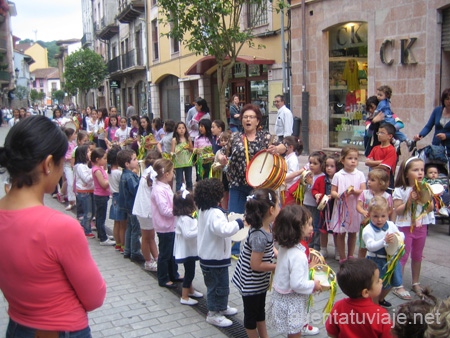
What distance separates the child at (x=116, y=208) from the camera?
623 cm

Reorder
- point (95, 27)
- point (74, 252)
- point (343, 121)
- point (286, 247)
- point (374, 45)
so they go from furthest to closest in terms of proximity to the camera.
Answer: point (95, 27) → point (343, 121) → point (374, 45) → point (286, 247) → point (74, 252)

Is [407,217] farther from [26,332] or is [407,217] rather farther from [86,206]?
[86,206]

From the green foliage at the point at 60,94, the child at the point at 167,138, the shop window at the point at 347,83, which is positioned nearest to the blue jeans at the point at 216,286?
the child at the point at 167,138

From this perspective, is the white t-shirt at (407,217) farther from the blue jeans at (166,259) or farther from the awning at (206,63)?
the awning at (206,63)

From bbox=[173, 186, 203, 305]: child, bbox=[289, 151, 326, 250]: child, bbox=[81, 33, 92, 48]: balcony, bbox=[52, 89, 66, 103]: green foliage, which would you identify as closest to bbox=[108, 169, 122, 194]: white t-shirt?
bbox=[173, 186, 203, 305]: child

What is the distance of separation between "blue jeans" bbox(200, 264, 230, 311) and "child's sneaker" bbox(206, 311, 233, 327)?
5 centimetres

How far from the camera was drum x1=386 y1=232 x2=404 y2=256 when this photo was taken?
3.87m

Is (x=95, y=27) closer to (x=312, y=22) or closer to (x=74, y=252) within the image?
(x=312, y=22)

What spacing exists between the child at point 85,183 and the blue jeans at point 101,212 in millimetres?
328

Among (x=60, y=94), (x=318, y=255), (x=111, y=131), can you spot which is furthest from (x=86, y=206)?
(x=60, y=94)

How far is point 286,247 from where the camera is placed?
329 cm

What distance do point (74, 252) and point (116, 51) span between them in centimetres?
3835

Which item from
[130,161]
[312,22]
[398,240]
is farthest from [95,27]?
[398,240]

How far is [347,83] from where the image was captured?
40.4ft
